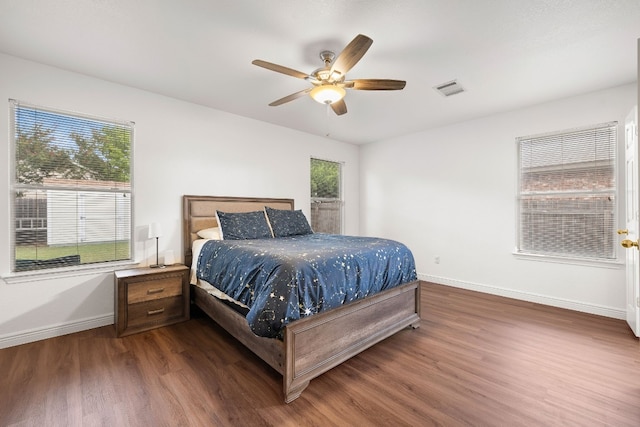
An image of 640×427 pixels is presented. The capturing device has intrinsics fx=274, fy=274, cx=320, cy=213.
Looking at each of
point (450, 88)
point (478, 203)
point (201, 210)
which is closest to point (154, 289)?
point (201, 210)

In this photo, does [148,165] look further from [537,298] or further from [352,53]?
[537,298]

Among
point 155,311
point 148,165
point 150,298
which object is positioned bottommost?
point 155,311

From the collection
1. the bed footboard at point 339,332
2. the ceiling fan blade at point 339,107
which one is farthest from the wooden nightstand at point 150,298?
the ceiling fan blade at point 339,107

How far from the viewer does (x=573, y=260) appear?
3316 millimetres

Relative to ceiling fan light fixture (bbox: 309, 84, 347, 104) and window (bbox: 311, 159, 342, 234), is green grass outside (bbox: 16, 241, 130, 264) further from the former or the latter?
window (bbox: 311, 159, 342, 234)

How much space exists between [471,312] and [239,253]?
2759mm

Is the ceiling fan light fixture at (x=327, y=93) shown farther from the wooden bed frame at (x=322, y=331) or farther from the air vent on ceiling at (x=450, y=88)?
the wooden bed frame at (x=322, y=331)

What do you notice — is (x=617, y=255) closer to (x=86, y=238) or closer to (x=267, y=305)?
(x=267, y=305)

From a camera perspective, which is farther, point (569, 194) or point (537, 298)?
point (537, 298)

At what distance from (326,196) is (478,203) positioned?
101 inches

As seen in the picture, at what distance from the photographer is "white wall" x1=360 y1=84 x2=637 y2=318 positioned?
3.21 meters

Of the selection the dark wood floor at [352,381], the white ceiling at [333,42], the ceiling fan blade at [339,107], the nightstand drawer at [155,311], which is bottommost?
the dark wood floor at [352,381]

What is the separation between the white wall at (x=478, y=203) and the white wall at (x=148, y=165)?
5.72 feet

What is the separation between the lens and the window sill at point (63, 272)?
2.44m
